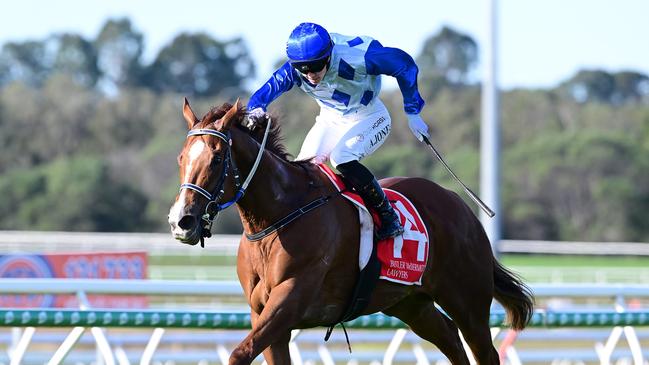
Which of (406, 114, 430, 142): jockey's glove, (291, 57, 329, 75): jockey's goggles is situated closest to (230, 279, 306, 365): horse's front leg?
(291, 57, 329, 75): jockey's goggles

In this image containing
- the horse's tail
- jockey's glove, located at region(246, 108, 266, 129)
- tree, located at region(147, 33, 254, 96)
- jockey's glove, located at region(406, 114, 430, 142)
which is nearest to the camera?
jockey's glove, located at region(246, 108, 266, 129)

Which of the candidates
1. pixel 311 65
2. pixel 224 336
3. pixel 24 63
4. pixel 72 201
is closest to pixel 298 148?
pixel 72 201

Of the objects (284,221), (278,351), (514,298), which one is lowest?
(514,298)

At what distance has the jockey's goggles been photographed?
5168 mm

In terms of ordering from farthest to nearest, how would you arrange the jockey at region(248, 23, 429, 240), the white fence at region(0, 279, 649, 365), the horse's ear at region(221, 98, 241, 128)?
the white fence at region(0, 279, 649, 365) → the jockey at region(248, 23, 429, 240) → the horse's ear at region(221, 98, 241, 128)

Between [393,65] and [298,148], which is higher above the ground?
[393,65]

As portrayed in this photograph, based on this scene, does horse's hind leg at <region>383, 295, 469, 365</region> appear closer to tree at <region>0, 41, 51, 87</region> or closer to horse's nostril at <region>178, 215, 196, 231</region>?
horse's nostril at <region>178, 215, 196, 231</region>

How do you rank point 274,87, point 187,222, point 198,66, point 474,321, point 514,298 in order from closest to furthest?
1. point 187,222
2. point 274,87
3. point 474,321
4. point 514,298
5. point 198,66

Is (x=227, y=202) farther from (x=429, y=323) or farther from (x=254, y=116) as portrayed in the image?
(x=429, y=323)

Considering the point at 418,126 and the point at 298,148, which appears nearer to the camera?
the point at 418,126

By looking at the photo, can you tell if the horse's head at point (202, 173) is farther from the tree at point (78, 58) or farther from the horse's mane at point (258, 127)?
the tree at point (78, 58)

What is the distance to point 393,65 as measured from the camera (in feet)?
17.6

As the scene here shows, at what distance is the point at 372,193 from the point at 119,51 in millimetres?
69180

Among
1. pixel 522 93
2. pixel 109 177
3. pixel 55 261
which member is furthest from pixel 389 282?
pixel 522 93
